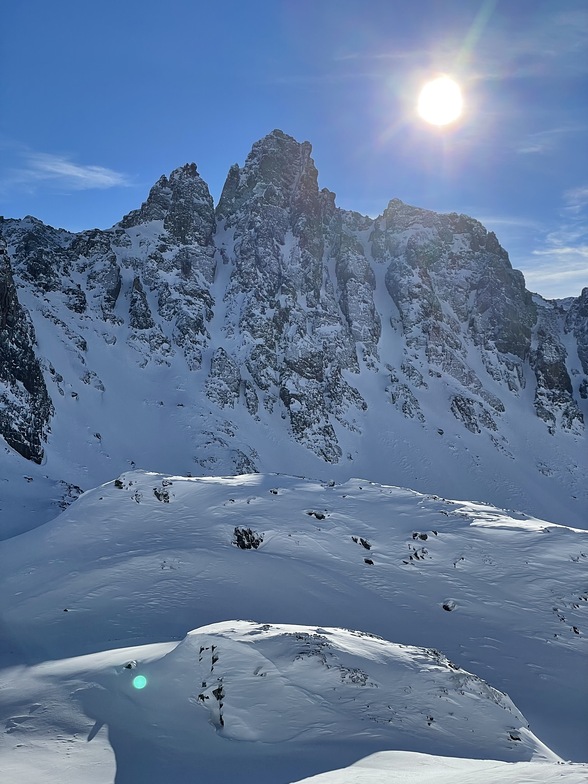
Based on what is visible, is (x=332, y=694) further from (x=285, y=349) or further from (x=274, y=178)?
(x=274, y=178)

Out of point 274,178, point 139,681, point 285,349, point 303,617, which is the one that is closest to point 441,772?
point 139,681

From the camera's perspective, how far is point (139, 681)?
30.4 ft

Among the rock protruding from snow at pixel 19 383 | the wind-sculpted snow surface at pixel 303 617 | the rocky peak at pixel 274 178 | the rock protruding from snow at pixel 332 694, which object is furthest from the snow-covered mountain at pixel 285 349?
the rock protruding from snow at pixel 332 694

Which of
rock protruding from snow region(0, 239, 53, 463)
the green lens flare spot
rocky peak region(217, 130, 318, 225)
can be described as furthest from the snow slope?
rocky peak region(217, 130, 318, 225)

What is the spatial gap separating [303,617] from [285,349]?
61534 mm

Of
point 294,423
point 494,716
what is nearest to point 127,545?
point 494,716

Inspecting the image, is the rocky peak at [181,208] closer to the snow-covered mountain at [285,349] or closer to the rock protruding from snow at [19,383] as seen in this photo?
the snow-covered mountain at [285,349]

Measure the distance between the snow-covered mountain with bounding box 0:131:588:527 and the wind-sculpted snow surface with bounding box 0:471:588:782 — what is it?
19108mm

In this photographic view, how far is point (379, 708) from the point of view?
8.62 metres

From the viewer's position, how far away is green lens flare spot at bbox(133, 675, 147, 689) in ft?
29.9

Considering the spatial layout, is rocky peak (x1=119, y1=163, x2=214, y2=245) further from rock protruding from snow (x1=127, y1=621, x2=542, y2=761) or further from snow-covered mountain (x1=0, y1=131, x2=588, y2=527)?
rock protruding from snow (x1=127, y1=621, x2=542, y2=761)

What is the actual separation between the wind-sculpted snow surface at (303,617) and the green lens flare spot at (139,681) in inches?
4.4

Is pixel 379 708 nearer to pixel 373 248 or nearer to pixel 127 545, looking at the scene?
pixel 127 545

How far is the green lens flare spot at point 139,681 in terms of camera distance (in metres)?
9.12
